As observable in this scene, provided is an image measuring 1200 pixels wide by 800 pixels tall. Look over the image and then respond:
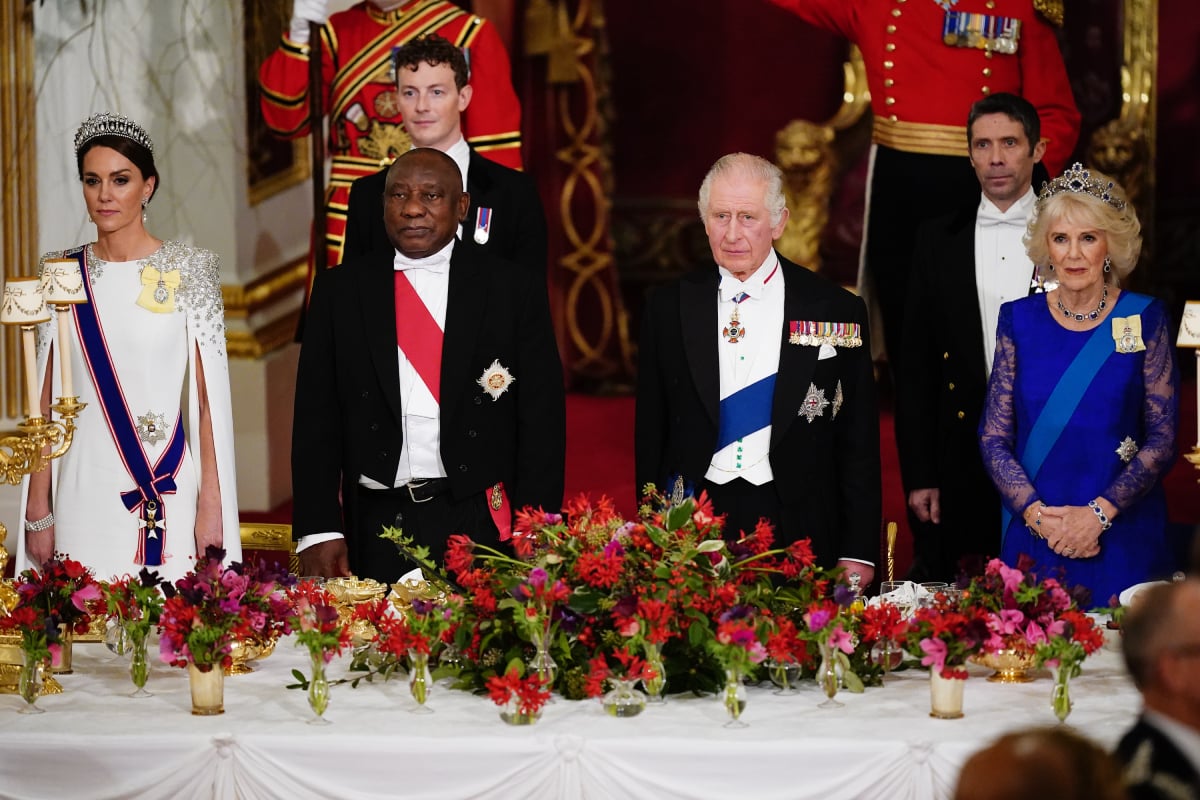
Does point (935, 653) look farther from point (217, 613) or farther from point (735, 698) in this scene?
point (217, 613)

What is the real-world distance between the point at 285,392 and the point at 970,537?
284 cm

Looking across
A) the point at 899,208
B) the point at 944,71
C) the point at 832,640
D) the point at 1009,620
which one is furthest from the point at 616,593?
the point at 944,71

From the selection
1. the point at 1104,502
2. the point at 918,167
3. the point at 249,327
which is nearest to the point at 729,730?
the point at 1104,502

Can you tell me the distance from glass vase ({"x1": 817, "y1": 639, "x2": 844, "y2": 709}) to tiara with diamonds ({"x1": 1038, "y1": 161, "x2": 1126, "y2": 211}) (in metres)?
A: 1.59

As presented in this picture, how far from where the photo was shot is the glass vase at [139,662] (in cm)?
307

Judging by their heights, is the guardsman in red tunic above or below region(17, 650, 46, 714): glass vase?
above

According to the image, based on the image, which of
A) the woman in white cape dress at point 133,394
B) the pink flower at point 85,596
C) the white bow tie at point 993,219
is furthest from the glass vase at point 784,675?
the white bow tie at point 993,219

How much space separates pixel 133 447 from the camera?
159 inches

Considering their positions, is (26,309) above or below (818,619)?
above

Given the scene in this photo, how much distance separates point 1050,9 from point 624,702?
307cm

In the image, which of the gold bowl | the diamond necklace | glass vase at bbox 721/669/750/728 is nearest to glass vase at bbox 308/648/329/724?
glass vase at bbox 721/669/750/728

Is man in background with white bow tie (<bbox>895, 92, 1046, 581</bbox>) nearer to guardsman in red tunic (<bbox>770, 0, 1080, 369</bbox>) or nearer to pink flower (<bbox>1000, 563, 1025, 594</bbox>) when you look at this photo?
guardsman in red tunic (<bbox>770, 0, 1080, 369</bbox>)

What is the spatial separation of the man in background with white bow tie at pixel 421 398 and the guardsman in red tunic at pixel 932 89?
1674 mm

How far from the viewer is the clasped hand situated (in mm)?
3980
